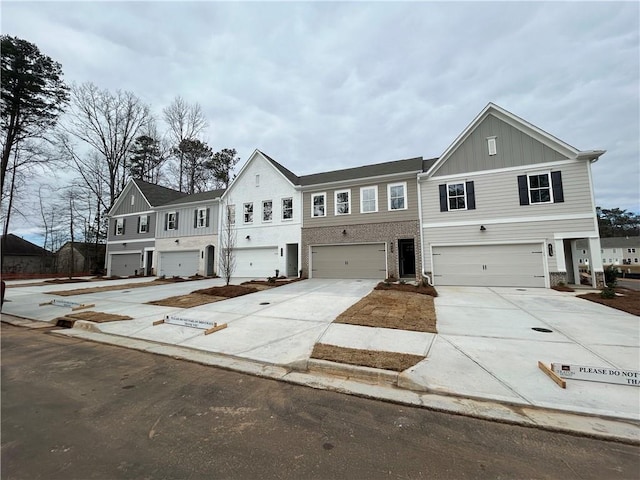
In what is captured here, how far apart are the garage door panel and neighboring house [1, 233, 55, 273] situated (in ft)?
72.3

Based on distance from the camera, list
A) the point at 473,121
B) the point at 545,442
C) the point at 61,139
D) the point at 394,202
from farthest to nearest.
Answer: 1. the point at 61,139
2. the point at 394,202
3. the point at 473,121
4. the point at 545,442

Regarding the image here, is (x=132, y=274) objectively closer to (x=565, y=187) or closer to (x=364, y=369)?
(x=364, y=369)

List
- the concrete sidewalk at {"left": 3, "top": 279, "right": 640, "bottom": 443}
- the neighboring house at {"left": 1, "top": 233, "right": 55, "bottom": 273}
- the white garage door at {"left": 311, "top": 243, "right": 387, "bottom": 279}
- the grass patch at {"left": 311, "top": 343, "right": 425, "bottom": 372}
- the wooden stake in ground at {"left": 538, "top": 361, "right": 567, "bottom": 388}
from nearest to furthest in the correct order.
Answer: the concrete sidewalk at {"left": 3, "top": 279, "right": 640, "bottom": 443} < the wooden stake in ground at {"left": 538, "top": 361, "right": 567, "bottom": 388} < the grass patch at {"left": 311, "top": 343, "right": 425, "bottom": 372} < the white garage door at {"left": 311, "top": 243, "right": 387, "bottom": 279} < the neighboring house at {"left": 1, "top": 233, "right": 55, "bottom": 273}

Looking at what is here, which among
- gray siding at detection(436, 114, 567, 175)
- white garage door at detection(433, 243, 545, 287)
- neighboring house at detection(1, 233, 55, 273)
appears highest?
gray siding at detection(436, 114, 567, 175)

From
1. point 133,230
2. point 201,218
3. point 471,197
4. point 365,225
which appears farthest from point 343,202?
point 133,230

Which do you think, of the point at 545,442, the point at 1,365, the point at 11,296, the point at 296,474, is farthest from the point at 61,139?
the point at 545,442

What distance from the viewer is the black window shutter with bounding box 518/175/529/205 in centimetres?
1284

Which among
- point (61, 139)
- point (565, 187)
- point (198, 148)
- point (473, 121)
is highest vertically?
point (198, 148)

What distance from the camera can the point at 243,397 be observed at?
11.7 feet

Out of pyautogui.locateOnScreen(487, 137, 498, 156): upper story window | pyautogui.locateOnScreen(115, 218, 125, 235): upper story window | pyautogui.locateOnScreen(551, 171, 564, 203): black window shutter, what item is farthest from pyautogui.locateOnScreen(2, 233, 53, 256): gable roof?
pyautogui.locateOnScreen(551, 171, 564, 203): black window shutter

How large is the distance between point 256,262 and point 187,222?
23.7ft

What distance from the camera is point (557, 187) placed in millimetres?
12367

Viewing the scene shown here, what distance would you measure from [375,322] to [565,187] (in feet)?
38.7

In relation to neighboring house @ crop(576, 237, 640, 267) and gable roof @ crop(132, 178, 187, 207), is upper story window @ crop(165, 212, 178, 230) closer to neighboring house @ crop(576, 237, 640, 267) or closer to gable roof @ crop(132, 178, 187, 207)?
gable roof @ crop(132, 178, 187, 207)
